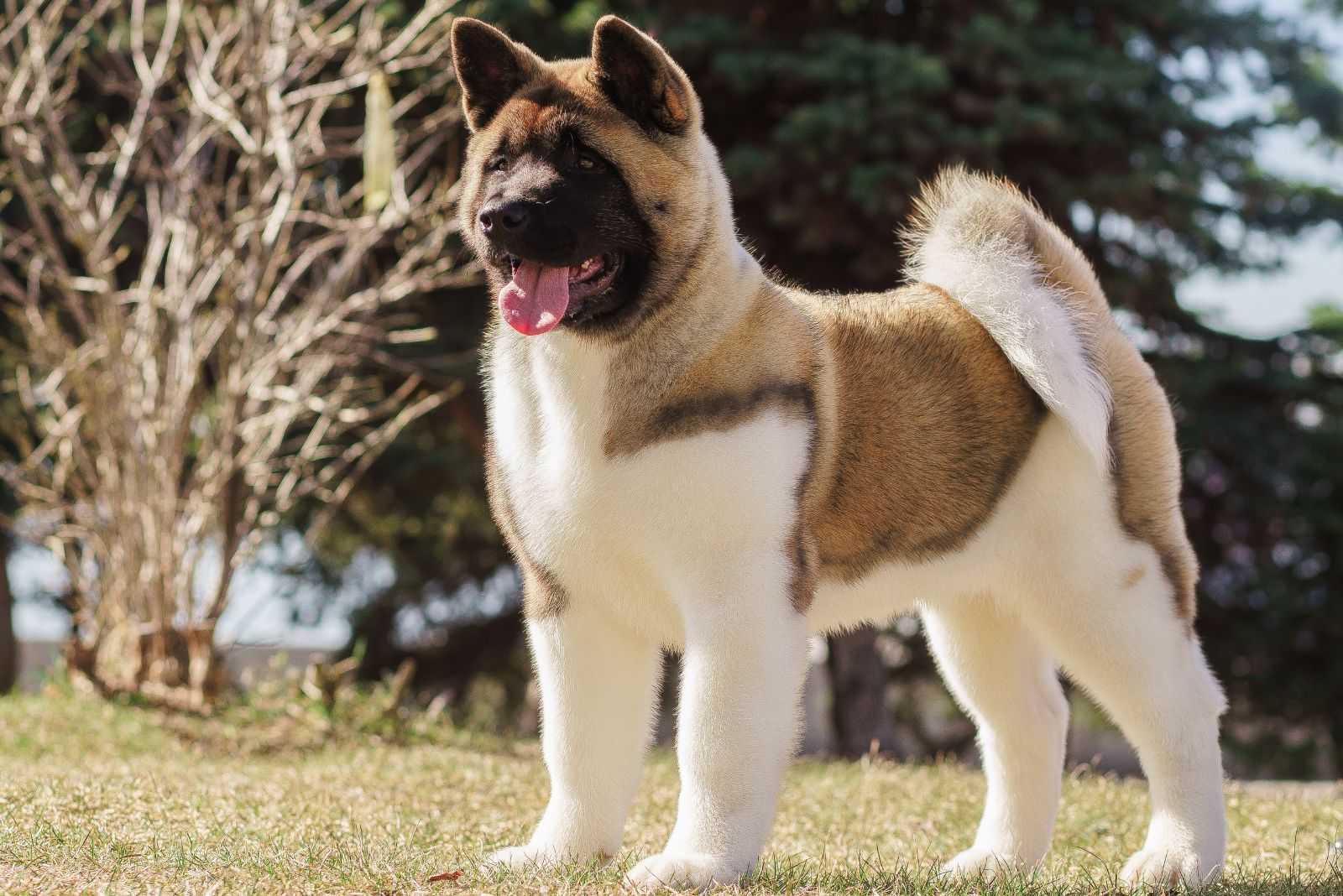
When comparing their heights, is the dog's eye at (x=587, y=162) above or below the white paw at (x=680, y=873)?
above

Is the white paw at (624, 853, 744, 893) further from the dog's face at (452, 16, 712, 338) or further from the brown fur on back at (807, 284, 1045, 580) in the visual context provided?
the dog's face at (452, 16, 712, 338)

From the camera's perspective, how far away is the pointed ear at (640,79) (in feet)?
10.5

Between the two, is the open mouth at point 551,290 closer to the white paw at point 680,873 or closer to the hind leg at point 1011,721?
the white paw at point 680,873

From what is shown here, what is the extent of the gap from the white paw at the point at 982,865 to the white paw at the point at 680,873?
850mm

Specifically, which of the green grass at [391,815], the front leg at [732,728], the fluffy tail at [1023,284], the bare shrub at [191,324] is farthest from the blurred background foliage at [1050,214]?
the front leg at [732,728]

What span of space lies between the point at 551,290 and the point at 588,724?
111 cm

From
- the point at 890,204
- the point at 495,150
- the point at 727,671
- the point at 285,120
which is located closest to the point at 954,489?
the point at 727,671

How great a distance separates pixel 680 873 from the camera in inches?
119

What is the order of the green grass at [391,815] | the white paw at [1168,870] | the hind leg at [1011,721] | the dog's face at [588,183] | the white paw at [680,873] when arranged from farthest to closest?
the hind leg at [1011,721], the white paw at [1168,870], the green grass at [391,815], the dog's face at [588,183], the white paw at [680,873]

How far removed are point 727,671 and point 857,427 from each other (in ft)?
2.76

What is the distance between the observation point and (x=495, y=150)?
3.35 m

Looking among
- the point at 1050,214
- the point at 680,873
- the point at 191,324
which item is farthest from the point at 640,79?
the point at 1050,214

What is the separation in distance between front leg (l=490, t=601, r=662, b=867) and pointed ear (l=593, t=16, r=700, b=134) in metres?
1.22

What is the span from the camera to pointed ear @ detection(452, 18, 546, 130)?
133 inches
